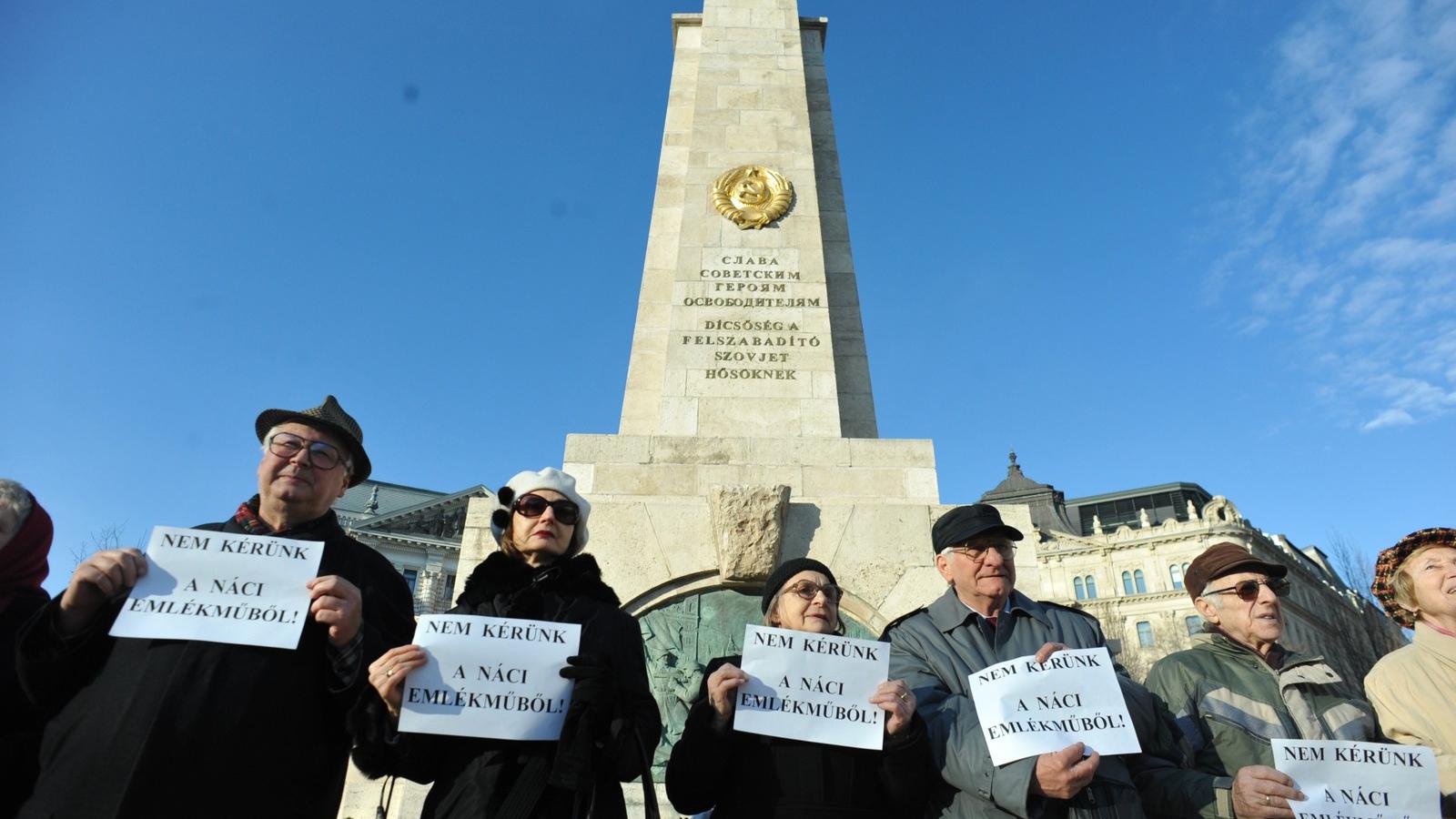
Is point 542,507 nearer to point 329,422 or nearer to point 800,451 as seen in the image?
point 329,422

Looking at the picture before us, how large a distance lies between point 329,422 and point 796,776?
7.15 feet

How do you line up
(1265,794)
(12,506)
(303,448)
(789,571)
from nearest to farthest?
1. (1265,794)
2. (12,506)
3. (303,448)
4. (789,571)

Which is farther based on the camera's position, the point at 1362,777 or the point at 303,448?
the point at 303,448

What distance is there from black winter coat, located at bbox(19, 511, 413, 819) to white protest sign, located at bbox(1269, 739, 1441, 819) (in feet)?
10.4

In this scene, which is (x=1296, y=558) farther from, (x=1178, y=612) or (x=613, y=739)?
(x=613, y=739)

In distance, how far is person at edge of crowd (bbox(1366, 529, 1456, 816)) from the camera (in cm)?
323

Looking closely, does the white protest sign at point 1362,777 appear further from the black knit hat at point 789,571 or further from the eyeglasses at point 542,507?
the eyeglasses at point 542,507

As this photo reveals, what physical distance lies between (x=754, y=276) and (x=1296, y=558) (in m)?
67.5

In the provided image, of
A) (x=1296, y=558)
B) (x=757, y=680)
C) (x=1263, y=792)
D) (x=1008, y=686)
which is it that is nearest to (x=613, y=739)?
(x=757, y=680)

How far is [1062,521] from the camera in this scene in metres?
64.9

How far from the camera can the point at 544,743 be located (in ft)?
9.34

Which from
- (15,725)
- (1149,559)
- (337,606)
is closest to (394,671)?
(337,606)

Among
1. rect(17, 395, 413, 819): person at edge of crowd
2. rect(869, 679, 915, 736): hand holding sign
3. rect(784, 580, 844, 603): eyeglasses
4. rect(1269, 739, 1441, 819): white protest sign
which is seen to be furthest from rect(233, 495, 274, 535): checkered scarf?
rect(1269, 739, 1441, 819): white protest sign

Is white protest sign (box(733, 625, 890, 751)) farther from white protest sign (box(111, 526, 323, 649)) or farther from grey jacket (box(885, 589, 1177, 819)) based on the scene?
white protest sign (box(111, 526, 323, 649))
